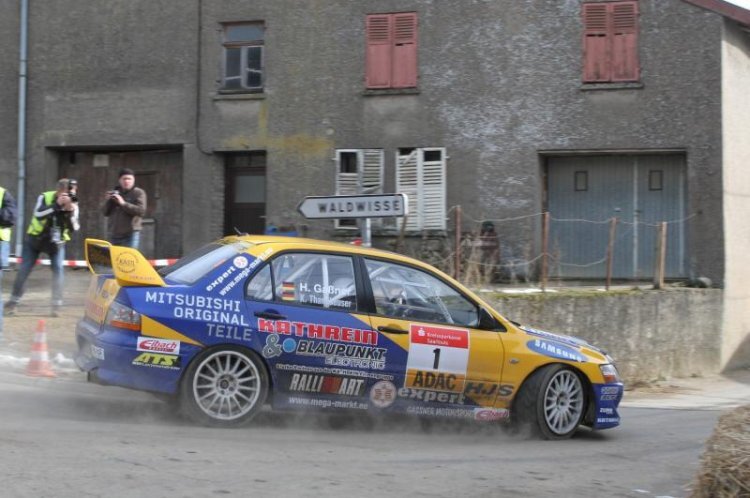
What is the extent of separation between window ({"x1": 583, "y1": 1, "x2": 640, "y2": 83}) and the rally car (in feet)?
31.1

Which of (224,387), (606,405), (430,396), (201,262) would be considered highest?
(201,262)

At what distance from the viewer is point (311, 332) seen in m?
7.01

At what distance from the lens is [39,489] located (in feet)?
16.9

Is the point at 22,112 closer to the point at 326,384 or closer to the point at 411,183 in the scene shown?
the point at 411,183

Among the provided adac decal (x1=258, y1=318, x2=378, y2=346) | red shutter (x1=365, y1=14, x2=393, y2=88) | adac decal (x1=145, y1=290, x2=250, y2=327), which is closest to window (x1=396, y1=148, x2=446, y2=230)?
red shutter (x1=365, y1=14, x2=393, y2=88)

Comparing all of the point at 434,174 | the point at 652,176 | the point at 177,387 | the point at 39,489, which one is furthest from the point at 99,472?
the point at 652,176

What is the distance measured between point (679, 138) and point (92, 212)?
1172 centimetres

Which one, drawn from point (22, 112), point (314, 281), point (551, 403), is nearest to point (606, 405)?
point (551, 403)

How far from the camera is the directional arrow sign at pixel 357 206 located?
30.9 ft

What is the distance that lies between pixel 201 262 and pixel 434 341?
1986 millimetres

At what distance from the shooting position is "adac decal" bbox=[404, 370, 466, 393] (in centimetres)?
724

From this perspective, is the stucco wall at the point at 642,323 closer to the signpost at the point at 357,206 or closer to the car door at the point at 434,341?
the signpost at the point at 357,206

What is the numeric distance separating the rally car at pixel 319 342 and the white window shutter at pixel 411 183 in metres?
9.14

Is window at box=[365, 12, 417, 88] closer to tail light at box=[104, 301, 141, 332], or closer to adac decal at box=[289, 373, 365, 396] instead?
adac decal at box=[289, 373, 365, 396]
